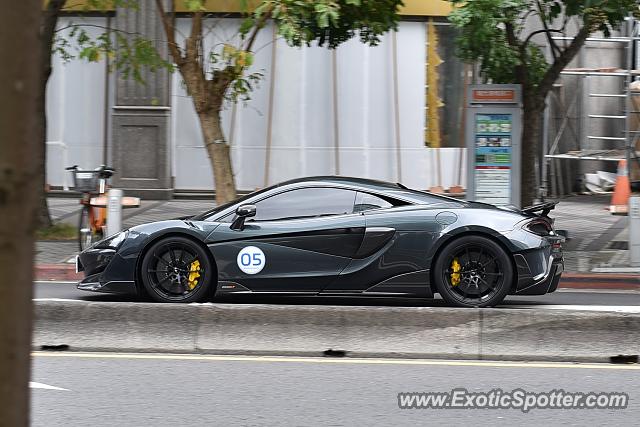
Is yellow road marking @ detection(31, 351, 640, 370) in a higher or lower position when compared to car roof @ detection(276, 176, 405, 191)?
lower

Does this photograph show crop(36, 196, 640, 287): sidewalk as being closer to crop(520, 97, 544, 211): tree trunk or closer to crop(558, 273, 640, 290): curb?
crop(558, 273, 640, 290): curb

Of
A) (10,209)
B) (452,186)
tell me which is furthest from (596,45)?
(10,209)

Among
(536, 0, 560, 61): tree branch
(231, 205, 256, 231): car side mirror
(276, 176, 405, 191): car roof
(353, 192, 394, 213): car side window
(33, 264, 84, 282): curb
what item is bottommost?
(33, 264, 84, 282): curb

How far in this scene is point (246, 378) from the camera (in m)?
7.13

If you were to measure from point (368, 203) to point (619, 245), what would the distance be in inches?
263

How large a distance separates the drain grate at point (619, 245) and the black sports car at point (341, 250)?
5.46 meters

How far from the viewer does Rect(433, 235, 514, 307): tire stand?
29.9 ft

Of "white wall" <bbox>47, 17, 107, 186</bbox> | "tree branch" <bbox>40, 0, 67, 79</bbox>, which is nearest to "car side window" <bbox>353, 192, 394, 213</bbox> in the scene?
"tree branch" <bbox>40, 0, 67, 79</bbox>

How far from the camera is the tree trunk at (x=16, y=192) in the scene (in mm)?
2748

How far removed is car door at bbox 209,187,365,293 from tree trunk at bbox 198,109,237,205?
3.81 meters

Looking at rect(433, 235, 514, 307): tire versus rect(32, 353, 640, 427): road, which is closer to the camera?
rect(32, 353, 640, 427): road

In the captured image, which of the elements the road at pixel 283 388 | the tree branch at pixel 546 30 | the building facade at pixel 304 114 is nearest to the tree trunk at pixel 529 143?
the tree branch at pixel 546 30

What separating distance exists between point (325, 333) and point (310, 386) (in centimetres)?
100

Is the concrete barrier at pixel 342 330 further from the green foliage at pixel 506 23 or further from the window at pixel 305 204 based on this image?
the green foliage at pixel 506 23
